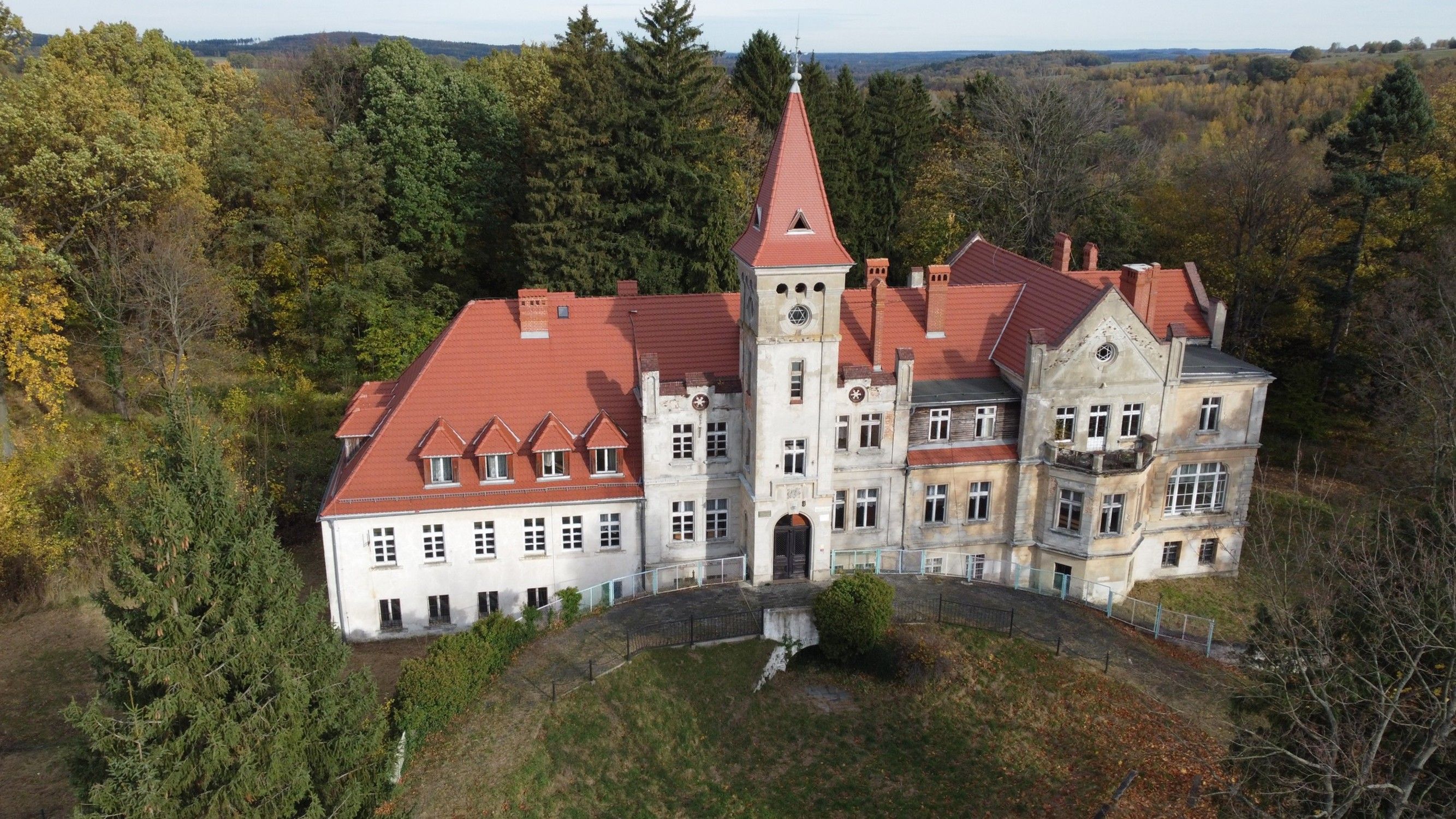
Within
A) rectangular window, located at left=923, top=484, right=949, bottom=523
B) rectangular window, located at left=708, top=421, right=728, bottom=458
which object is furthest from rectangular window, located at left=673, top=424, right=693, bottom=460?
rectangular window, located at left=923, top=484, right=949, bottom=523

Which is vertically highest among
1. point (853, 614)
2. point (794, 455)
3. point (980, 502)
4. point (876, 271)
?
point (876, 271)

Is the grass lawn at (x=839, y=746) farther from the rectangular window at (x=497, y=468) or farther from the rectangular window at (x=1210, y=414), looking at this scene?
the rectangular window at (x=1210, y=414)

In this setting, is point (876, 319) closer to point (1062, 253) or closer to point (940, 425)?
point (940, 425)

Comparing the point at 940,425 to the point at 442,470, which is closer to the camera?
the point at 442,470

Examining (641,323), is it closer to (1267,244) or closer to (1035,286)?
(1035,286)

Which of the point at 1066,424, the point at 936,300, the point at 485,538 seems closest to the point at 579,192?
the point at 936,300

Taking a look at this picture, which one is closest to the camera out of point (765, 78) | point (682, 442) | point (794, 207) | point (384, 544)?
point (794, 207)

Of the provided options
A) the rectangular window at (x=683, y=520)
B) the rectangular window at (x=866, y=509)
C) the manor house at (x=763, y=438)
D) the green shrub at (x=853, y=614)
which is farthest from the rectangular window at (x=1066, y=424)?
the rectangular window at (x=683, y=520)

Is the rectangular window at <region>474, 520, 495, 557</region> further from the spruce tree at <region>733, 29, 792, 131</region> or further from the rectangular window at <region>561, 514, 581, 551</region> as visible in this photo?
the spruce tree at <region>733, 29, 792, 131</region>
